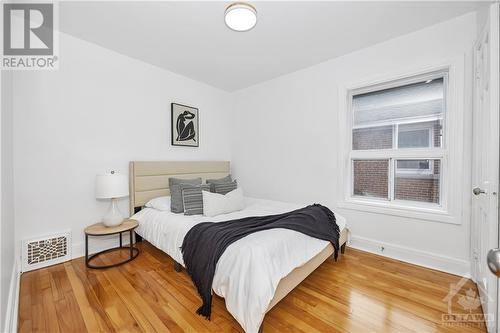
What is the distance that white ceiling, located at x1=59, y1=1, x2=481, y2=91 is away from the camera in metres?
2.04

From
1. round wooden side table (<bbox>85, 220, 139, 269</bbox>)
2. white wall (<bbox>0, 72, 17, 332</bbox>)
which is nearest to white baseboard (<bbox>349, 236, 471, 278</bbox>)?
round wooden side table (<bbox>85, 220, 139, 269</bbox>)

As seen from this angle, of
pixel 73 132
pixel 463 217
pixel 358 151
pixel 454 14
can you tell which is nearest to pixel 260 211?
pixel 358 151

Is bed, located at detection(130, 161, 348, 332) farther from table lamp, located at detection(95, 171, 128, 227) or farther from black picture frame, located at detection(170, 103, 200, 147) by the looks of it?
black picture frame, located at detection(170, 103, 200, 147)

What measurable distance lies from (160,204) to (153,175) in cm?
54

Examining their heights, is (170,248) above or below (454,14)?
below

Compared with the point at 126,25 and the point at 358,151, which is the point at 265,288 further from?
the point at 126,25

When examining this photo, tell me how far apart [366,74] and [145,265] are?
3536 millimetres

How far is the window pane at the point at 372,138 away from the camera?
2.72m

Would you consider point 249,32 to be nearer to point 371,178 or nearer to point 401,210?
point 371,178

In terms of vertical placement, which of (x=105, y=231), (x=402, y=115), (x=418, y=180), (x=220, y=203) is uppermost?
(x=402, y=115)

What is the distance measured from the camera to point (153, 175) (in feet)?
10.1

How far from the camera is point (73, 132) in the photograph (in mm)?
2490

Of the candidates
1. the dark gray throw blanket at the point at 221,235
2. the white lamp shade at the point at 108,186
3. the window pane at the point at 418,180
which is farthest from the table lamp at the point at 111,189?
the window pane at the point at 418,180

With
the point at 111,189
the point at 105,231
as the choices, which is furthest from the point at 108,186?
the point at 105,231
